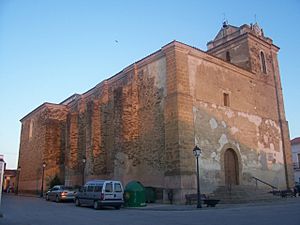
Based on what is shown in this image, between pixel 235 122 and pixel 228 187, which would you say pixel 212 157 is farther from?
pixel 235 122

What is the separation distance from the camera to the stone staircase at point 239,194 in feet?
60.3

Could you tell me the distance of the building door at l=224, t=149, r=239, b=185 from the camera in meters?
21.7

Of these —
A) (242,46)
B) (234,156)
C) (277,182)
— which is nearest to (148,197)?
(234,156)

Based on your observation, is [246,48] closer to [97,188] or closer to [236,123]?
[236,123]

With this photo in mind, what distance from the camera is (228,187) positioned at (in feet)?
67.7

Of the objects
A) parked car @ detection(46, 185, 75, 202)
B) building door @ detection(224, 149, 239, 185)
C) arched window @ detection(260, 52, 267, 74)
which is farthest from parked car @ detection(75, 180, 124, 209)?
arched window @ detection(260, 52, 267, 74)

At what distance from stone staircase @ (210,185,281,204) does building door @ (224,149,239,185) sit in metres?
0.72

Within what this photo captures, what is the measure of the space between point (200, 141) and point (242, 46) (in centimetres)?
1168

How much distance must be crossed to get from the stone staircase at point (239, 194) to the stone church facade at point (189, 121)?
0.52 metres

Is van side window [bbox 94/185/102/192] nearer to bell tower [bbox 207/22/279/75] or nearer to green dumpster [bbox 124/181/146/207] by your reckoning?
green dumpster [bbox 124/181/146/207]

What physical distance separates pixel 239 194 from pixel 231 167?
2.63m

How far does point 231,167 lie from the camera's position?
72.9 ft

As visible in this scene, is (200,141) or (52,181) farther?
(52,181)

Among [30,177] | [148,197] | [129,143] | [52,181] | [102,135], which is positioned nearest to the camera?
[148,197]
